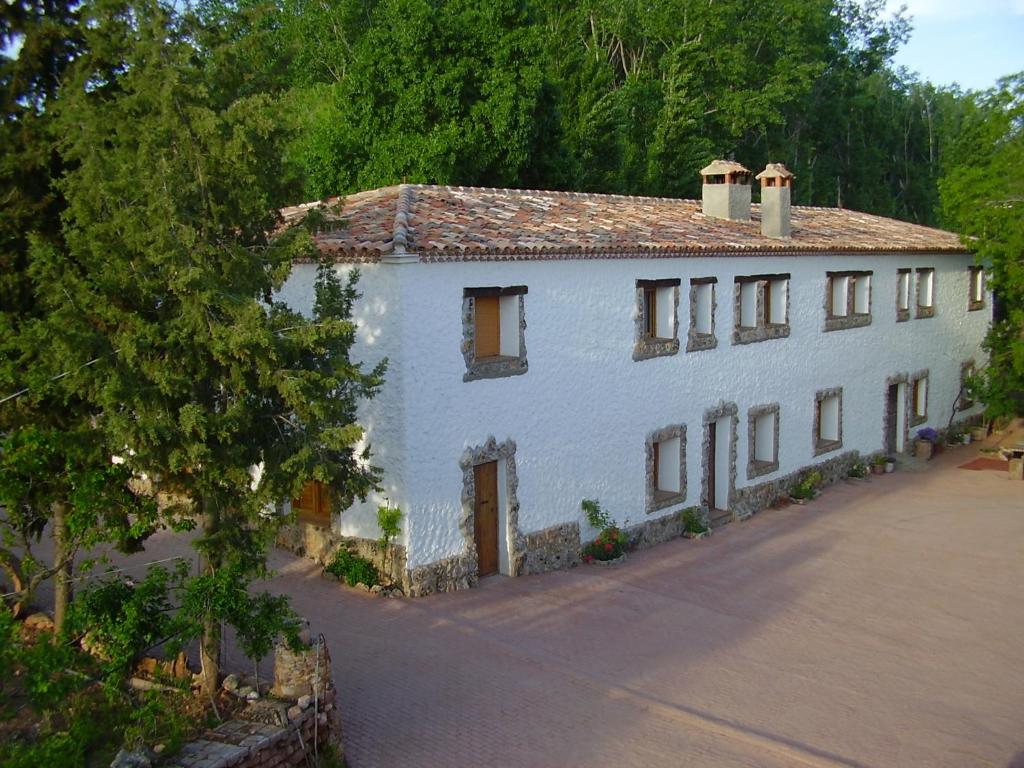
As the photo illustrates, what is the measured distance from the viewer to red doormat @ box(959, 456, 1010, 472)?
81.2 feet

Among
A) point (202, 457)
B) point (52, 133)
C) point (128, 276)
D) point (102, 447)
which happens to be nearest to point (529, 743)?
point (202, 457)

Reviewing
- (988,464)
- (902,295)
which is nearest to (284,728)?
(902,295)

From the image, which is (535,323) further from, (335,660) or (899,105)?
(899,105)

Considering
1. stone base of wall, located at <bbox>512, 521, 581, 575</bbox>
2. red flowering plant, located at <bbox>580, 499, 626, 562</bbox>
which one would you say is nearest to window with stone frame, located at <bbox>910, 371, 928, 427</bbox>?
red flowering plant, located at <bbox>580, 499, 626, 562</bbox>

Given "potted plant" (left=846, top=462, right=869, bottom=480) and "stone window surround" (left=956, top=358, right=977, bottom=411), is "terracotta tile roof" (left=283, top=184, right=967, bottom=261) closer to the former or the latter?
"potted plant" (left=846, top=462, right=869, bottom=480)

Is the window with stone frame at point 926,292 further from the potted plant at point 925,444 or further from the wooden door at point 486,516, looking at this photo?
the wooden door at point 486,516

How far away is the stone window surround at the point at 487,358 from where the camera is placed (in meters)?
13.8

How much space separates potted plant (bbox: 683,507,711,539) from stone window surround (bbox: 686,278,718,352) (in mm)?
3139

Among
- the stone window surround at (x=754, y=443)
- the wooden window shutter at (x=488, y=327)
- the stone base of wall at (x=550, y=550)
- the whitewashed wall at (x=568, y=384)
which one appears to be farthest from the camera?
the stone window surround at (x=754, y=443)

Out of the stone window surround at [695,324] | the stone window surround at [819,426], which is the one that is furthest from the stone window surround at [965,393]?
the stone window surround at [695,324]

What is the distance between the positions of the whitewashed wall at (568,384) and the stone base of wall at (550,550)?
202mm

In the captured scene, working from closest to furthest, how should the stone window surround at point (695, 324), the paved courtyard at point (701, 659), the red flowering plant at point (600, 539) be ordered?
the paved courtyard at point (701, 659)
the red flowering plant at point (600, 539)
the stone window surround at point (695, 324)

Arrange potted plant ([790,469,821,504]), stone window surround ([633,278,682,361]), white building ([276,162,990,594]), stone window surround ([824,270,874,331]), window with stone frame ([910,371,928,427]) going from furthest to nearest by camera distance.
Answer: window with stone frame ([910,371,928,427])
stone window surround ([824,270,874,331])
potted plant ([790,469,821,504])
stone window surround ([633,278,682,361])
white building ([276,162,990,594])

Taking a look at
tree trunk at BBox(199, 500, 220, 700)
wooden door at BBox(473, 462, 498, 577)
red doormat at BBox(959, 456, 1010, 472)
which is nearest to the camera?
tree trunk at BBox(199, 500, 220, 700)
